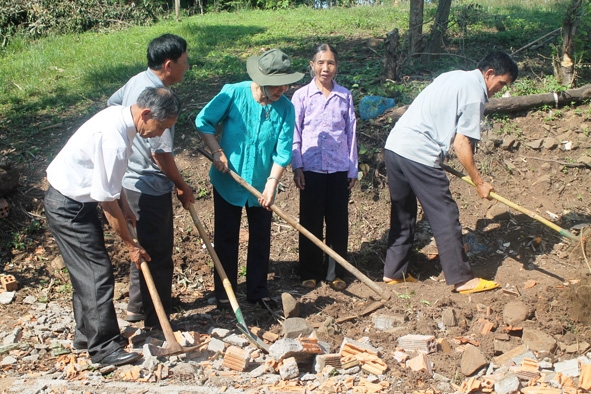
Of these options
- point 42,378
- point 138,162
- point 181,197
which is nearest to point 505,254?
point 181,197

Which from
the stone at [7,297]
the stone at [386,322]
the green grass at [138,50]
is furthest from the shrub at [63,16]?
the stone at [386,322]

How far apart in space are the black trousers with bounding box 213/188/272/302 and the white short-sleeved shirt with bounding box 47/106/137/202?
1.24 meters

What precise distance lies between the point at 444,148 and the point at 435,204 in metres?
0.46

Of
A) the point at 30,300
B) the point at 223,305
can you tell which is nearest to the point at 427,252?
the point at 223,305

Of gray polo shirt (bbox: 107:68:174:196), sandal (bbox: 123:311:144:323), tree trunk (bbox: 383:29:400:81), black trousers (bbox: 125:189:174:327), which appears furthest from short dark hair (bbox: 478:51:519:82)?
sandal (bbox: 123:311:144:323)

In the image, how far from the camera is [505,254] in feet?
19.6

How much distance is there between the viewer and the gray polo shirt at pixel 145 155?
418cm

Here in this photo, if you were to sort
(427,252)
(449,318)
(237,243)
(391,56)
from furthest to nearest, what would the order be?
(391,56) < (427,252) < (237,243) < (449,318)

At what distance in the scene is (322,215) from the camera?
5.43m

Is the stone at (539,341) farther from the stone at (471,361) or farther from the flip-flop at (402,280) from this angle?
the flip-flop at (402,280)

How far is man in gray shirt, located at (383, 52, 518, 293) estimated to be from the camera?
16.0 ft

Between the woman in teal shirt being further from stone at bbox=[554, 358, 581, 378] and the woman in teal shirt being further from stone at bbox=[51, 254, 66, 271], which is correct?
stone at bbox=[554, 358, 581, 378]

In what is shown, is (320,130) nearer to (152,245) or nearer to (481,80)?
(481,80)

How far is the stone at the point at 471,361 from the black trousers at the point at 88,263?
2222 millimetres
